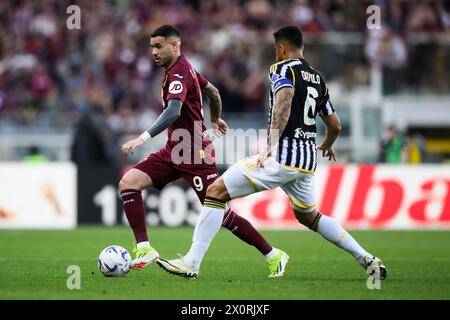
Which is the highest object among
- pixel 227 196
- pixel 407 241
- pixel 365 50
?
pixel 365 50

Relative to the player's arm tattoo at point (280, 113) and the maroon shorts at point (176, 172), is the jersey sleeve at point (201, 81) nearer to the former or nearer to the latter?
the maroon shorts at point (176, 172)

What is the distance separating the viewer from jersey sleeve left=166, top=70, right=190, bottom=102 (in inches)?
352

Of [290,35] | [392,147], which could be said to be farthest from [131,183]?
[392,147]

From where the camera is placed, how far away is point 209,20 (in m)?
23.7

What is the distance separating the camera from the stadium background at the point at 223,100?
18156 millimetres

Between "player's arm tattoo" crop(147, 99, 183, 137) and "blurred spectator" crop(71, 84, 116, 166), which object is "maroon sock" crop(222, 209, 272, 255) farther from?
"blurred spectator" crop(71, 84, 116, 166)

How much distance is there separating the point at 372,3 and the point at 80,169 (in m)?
9.02

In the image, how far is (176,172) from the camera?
9461 millimetres

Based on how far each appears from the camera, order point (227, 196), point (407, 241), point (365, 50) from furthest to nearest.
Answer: point (365, 50) → point (407, 241) → point (227, 196)

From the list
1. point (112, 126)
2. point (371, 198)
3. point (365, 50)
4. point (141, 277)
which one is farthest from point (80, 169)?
point (141, 277)

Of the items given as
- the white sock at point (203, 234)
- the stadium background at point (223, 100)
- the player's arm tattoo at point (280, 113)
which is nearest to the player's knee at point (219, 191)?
the white sock at point (203, 234)

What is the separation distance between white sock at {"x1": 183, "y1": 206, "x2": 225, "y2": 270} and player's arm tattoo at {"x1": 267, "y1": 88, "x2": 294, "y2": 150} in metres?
0.80

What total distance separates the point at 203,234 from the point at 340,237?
52.1 inches

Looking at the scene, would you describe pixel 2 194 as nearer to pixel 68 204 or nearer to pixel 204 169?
pixel 68 204
